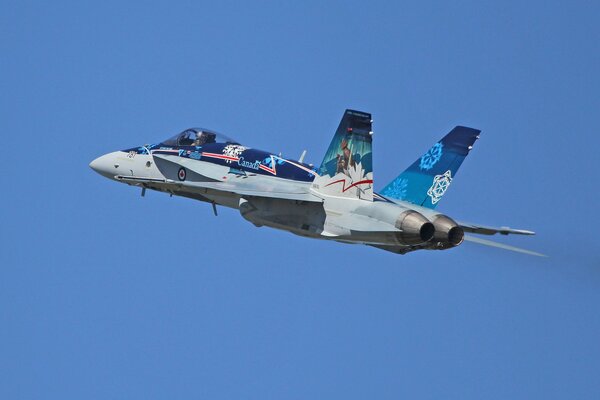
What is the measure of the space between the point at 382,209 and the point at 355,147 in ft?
4.83

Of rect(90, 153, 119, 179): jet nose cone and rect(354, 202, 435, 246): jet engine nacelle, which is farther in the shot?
→ rect(90, 153, 119, 179): jet nose cone

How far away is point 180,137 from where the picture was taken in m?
36.4

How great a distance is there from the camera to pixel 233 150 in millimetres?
34906

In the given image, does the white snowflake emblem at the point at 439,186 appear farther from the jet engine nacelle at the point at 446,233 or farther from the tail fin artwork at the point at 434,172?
the jet engine nacelle at the point at 446,233

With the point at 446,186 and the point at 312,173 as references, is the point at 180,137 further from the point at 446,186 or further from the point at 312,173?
the point at 446,186

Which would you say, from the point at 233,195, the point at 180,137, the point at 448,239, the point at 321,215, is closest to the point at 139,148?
the point at 180,137

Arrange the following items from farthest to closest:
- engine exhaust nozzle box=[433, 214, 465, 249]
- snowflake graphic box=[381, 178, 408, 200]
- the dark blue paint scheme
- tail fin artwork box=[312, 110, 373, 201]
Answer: the dark blue paint scheme < snowflake graphic box=[381, 178, 408, 200] < tail fin artwork box=[312, 110, 373, 201] < engine exhaust nozzle box=[433, 214, 465, 249]

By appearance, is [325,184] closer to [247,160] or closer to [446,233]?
[446,233]

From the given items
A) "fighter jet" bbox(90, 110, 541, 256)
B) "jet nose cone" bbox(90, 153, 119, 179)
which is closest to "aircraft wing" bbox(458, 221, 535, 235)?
"fighter jet" bbox(90, 110, 541, 256)

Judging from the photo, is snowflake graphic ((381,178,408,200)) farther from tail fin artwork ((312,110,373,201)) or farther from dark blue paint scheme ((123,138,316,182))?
tail fin artwork ((312,110,373,201))

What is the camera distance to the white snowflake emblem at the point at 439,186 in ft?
107

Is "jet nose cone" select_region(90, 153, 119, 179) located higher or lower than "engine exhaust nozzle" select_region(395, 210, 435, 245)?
higher

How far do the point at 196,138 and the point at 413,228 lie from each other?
815 centimetres

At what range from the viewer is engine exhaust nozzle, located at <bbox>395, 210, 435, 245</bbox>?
29984 mm
